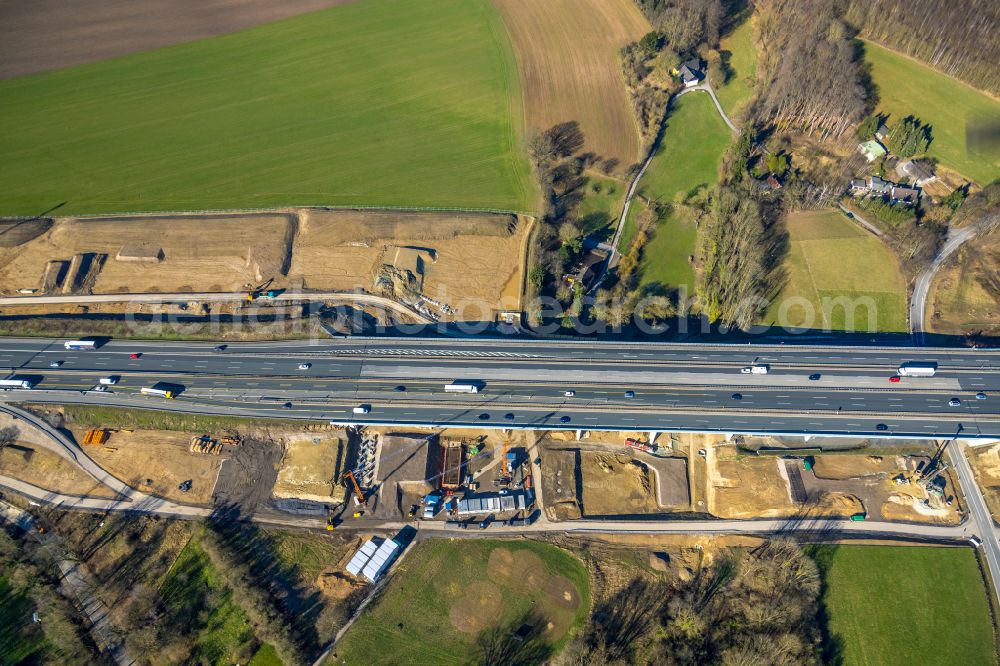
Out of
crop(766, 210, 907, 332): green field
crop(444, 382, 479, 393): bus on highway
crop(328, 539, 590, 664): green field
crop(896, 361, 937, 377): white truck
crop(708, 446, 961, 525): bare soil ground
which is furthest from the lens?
crop(766, 210, 907, 332): green field

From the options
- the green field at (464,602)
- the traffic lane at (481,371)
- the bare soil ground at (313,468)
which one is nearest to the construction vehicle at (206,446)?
the bare soil ground at (313,468)

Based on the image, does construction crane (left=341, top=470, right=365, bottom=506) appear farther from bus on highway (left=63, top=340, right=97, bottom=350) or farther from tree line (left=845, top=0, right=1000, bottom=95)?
tree line (left=845, top=0, right=1000, bottom=95)

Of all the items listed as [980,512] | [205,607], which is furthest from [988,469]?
[205,607]

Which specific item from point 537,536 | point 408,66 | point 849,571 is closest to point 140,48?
point 408,66

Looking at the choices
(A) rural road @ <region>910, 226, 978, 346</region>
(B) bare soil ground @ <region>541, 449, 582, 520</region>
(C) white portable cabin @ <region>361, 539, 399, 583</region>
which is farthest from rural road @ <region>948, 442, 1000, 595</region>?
(C) white portable cabin @ <region>361, 539, 399, 583</region>

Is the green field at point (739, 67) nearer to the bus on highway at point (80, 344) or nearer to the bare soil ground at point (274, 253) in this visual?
the bare soil ground at point (274, 253)

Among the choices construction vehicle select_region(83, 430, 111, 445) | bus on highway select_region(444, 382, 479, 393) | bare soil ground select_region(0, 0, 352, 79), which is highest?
bare soil ground select_region(0, 0, 352, 79)

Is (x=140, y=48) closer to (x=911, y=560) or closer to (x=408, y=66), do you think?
(x=408, y=66)

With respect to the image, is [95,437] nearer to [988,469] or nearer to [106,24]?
[106,24]
